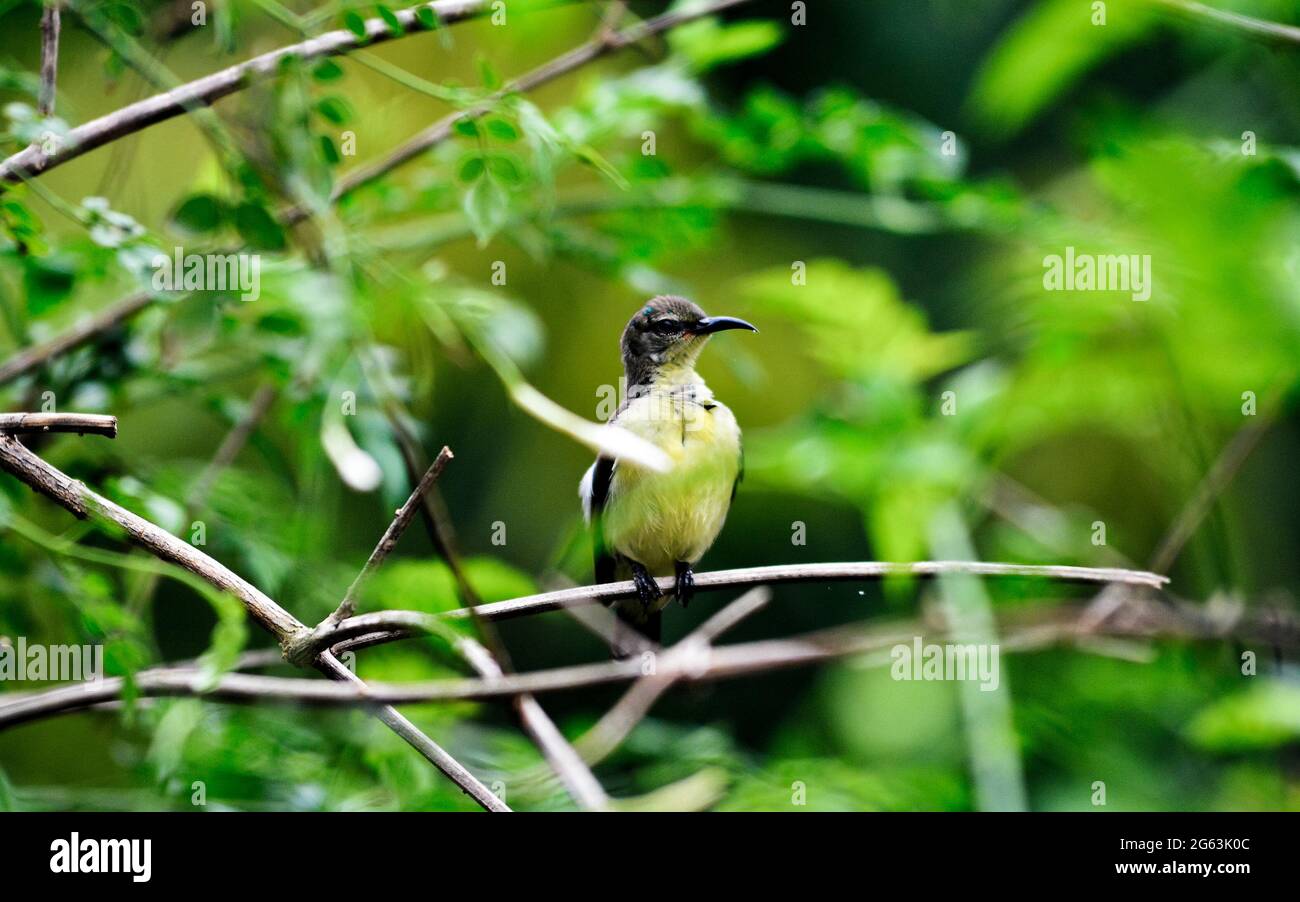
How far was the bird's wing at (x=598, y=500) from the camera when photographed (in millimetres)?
3131

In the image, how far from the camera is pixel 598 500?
3.22m

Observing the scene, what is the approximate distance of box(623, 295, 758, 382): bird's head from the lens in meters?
3.22

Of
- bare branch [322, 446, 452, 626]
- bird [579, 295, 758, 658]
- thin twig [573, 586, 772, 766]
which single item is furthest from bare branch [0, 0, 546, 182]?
thin twig [573, 586, 772, 766]

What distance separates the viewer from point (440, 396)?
463 centimetres

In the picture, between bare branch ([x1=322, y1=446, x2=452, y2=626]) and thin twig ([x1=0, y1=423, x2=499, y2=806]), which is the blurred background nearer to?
thin twig ([x1=0, y1=423, x2=499, y2=806])

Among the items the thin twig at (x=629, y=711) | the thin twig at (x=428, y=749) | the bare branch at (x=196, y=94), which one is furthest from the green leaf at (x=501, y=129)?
the thin twig at (x=629, y=711)

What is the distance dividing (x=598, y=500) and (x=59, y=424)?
1.77 metres

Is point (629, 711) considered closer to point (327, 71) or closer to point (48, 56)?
point (327, 71)

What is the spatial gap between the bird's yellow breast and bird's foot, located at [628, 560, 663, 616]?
2.3 inches

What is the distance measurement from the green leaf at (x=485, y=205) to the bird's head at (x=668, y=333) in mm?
1158

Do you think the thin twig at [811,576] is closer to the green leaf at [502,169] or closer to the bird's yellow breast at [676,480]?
the green leaf at [502,169]

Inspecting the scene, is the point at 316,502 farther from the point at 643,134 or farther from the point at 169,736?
the point at 643,134
